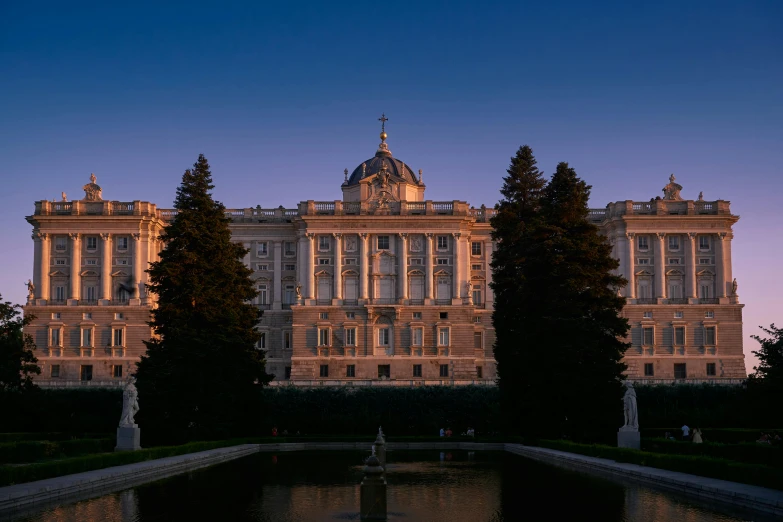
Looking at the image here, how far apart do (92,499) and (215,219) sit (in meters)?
30.4

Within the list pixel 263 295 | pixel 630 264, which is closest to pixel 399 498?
pixel 630 264

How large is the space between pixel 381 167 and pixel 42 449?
219 ft

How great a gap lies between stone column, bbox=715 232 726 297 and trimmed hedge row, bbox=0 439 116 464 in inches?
2618

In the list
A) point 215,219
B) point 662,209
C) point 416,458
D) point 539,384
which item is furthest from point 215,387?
point 662,209

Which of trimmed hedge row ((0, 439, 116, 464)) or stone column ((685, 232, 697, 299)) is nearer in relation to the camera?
trimmed hedge row ((0, 439, 116, 464))

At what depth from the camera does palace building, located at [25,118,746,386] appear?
8919 centimetres

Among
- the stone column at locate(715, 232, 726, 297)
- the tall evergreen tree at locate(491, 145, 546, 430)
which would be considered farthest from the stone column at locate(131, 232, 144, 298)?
the stone column at locate(715, 232, 726, 297)

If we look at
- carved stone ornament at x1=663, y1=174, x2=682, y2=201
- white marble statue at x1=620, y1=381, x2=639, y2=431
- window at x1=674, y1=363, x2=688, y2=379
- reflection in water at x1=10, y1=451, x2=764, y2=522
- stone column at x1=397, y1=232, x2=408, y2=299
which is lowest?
reflection in water at x1=10, y1=451, x2=764, y2=522

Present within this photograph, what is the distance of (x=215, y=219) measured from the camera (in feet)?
177

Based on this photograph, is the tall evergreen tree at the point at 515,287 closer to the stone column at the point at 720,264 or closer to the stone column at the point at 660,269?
the stone column at the point at 660,269

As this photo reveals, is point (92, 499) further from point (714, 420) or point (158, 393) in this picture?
point (714, 420)

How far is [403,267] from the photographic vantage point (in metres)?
91.1

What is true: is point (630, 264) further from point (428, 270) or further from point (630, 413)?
point (630, 413)

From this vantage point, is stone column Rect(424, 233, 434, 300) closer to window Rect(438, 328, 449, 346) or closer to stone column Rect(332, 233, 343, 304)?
window Rect(438, 328, 449, 346)
